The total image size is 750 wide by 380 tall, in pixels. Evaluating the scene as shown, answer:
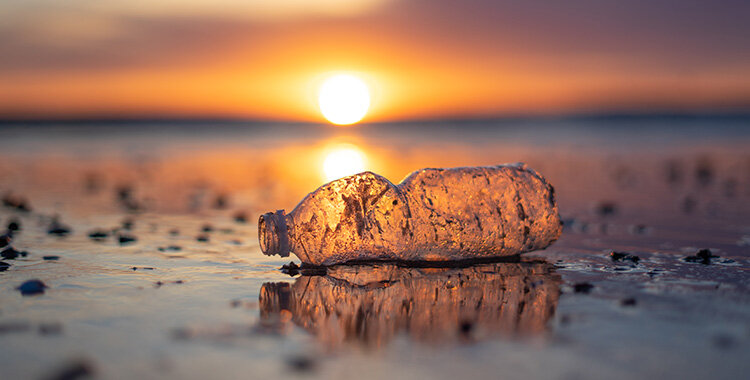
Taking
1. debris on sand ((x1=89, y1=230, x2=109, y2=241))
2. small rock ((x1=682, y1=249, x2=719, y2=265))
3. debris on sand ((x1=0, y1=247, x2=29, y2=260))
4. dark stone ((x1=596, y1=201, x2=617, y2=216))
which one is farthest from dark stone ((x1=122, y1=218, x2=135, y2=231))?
dark stone ((x1=596, y1=201, x2=617, y2=216))

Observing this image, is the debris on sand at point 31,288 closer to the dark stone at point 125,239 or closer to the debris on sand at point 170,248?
the debris on sand at point 170,248

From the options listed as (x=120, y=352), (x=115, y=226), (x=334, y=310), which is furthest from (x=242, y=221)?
(x=120, y=352)

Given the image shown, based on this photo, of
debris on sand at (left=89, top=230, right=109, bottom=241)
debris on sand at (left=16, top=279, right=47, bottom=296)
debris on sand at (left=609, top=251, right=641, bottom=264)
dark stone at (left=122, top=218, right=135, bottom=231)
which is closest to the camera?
debris on sand at (left=16, top=279, right=47, bottom=296)

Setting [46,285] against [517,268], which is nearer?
[46,285]

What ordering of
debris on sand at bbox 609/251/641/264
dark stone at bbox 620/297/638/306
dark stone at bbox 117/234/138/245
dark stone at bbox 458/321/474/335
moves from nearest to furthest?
1. dark stone at bbox 458/321/474/335
2. dark stone at bbox 620/297/638/306
3. debris on sand at bbox 609/251/641/264
4. dark stone at bbox 117/234/138/245

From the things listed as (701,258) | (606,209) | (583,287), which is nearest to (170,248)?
(583,287)

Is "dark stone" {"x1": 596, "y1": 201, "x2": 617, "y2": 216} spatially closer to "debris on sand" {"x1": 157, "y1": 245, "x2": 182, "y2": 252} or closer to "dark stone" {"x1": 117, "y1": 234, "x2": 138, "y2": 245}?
"debris on sand" {"x1": 157, "y1": 245, "x2": 182, "y2": 252}

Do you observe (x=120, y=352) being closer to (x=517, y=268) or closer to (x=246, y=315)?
(x=246, y=315)
